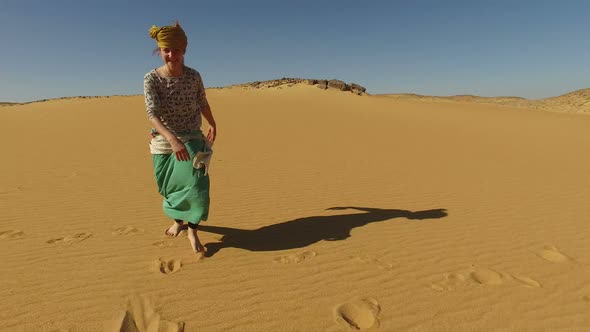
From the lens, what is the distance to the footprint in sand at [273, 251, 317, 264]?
356cm

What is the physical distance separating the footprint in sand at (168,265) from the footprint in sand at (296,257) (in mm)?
876

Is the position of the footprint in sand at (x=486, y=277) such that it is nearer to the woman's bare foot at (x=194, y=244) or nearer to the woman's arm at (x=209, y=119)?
the woman's bare foot at (x=194, y=244)

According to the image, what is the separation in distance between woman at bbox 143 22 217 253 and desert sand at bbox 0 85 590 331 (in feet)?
1.68

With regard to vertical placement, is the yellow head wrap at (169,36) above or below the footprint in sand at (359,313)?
above

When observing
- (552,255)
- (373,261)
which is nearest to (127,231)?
(373,261)

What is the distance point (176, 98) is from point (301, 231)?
6.57 feet

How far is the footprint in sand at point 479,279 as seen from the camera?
3.13 meters

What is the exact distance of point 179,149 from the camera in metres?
3.31

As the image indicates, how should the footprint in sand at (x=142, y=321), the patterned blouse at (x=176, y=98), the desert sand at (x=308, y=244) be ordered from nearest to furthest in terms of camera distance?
the footprint in sand at (x=142, y=321) < the desert sand at (x=308, y=244) < the patterned blouse at (x=176, y=98)

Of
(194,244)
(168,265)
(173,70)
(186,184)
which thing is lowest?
(168,265)

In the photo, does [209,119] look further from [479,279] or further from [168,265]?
[479,279]

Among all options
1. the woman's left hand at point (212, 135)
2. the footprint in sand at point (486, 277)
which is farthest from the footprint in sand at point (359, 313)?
the woman's left hand at point (212, 135)

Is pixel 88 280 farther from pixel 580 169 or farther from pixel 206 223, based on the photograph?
pixel 580 169

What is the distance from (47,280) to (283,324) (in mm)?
2052
